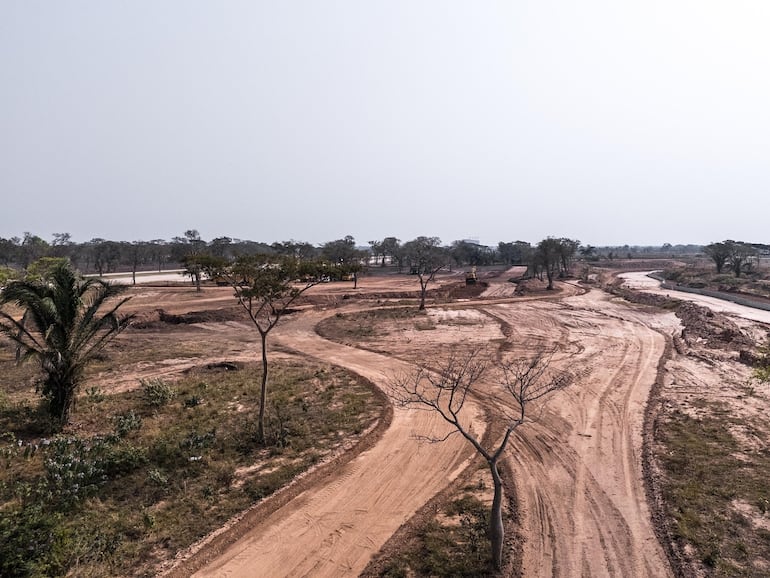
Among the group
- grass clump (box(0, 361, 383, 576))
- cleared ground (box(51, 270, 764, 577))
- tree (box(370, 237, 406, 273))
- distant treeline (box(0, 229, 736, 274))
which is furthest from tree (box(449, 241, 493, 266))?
grass clump (box(0, 361, 383, 576))

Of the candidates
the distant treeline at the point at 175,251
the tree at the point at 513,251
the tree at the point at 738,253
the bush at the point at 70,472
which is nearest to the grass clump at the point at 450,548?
the bush at the point at 70,472

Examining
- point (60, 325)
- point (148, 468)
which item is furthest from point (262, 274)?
point (60, 325)

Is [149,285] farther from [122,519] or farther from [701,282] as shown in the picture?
[701,282]

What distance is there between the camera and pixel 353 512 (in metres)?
11.4

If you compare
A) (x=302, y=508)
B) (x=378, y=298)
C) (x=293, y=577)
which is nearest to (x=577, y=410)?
(x=302, y=508)

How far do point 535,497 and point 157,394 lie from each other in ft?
54.1

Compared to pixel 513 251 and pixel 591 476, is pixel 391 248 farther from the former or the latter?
pixel 591 476

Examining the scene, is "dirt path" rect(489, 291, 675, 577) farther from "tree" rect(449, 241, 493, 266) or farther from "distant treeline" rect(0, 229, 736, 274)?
"tree" rect(449, 241, 493, 266)

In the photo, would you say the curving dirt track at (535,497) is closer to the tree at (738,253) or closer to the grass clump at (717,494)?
the grass clump at (717,494)

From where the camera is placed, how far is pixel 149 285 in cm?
6981

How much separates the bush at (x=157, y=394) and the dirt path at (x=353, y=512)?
10.4 meters

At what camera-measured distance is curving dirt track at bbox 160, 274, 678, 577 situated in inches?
377

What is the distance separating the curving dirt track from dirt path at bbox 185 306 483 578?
0.03 meters

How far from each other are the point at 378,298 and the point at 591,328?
29843mm
